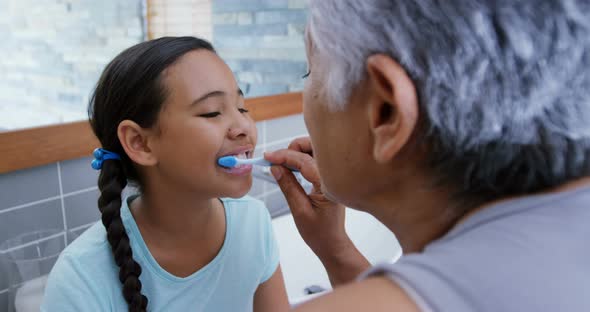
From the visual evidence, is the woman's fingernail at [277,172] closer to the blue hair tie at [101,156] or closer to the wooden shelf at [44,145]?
the blue hair tie at [101,156]

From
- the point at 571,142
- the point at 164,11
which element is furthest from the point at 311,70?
the point at 164,11

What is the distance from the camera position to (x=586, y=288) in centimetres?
32

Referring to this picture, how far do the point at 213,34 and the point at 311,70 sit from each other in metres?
1.14

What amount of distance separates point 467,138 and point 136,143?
0.61 metres

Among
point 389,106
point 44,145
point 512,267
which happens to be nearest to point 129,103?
point 44,145

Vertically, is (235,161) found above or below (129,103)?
below

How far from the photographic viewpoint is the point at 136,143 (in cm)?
82

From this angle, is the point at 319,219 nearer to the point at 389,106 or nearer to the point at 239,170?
the point at 239,170

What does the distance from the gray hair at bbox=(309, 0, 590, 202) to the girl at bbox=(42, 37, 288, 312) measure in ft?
1.43

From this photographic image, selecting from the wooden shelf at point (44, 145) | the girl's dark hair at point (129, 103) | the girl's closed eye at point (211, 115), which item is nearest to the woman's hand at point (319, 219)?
the girl's closed eye at point (211, 115)

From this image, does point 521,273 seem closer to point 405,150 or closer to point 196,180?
point 405,150

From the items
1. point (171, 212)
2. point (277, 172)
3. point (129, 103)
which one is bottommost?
point (171, 212)

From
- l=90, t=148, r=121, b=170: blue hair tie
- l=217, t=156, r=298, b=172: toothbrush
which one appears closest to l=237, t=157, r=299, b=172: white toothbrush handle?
l=217, t=156, r=298, b=172: toothbrush

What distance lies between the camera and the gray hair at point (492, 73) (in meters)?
0.36
